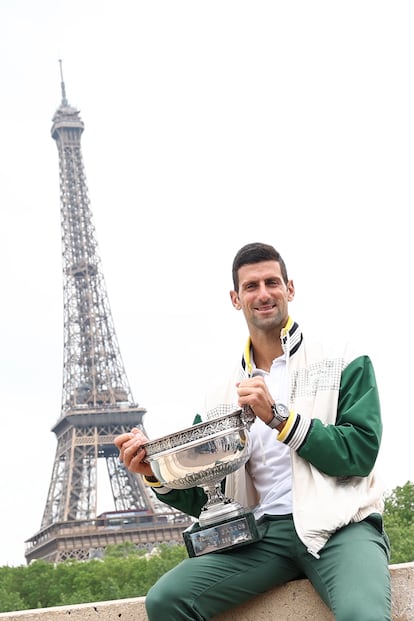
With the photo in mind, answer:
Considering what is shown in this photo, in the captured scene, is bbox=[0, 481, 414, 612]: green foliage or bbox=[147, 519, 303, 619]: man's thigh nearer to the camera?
bbox=[147, 519, 303, 619]: man's thigh

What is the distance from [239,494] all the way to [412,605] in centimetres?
81

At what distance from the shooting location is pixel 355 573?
141 inches

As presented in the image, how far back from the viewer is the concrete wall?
4035 millimetres

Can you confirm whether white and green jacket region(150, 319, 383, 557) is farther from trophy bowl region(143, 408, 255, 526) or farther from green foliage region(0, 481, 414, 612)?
green foliage region(0, 481, 414, 612)

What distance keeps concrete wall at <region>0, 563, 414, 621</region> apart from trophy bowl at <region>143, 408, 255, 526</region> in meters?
0.46

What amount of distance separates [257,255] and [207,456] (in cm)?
86

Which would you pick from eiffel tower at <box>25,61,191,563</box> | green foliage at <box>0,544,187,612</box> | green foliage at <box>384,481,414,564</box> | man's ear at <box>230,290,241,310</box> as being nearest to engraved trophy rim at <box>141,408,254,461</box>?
man's ear at <box>230,290,241,310</box>

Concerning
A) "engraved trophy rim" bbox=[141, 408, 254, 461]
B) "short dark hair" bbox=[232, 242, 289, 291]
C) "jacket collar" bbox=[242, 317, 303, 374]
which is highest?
"short dark hair" bbox=[232, 242, 289, 291]

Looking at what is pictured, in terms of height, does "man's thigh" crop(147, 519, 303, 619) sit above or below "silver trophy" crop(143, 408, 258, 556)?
below

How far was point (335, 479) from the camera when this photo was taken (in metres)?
3.81

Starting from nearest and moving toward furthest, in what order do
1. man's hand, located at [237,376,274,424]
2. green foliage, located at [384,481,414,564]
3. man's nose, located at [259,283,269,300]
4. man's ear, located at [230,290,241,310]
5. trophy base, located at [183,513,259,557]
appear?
man's hand, located at [237,376,274,424] < trophy base, located at [183,513,259,557] < man's nose, located at [259,283,269,300] < man's ear, located at [230,290,241,310] < green foliage, located at [384,481,414,564]

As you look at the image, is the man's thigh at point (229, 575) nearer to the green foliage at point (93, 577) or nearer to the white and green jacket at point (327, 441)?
the white and green jacket at point (327, 441)

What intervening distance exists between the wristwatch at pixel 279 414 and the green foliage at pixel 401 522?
2580 cm

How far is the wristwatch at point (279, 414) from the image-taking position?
12.1ft
